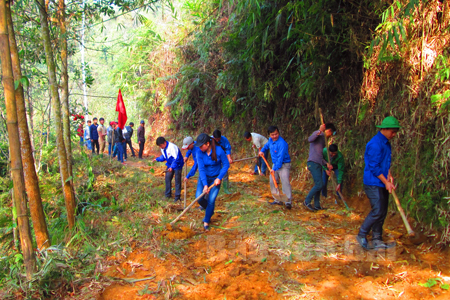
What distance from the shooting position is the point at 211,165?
5020 millimetres


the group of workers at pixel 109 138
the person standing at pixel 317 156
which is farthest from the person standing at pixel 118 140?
the person standing at pixel 317 156

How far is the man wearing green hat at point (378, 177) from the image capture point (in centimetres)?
382

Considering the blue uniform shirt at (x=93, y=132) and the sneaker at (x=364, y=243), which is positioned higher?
the blue uniform shirt at (x=93, y=132)

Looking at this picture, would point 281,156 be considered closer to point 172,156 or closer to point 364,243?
point 364,243

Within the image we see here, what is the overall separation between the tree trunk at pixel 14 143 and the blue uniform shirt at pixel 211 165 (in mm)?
2501

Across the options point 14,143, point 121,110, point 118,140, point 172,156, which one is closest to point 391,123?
point 14,143

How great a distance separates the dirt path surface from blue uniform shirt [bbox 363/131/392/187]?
3.16 ft

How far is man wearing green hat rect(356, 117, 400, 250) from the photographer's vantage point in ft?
12.5

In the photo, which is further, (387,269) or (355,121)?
(355,121)

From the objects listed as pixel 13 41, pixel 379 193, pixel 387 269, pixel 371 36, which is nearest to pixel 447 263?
pixel 387 269

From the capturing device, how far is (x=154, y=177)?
9.12m

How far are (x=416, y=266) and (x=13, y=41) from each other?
205 inches

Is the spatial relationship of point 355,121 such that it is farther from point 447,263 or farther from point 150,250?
point 150,250

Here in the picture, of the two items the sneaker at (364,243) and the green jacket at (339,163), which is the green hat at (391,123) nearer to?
the sneaker at (364,243)
